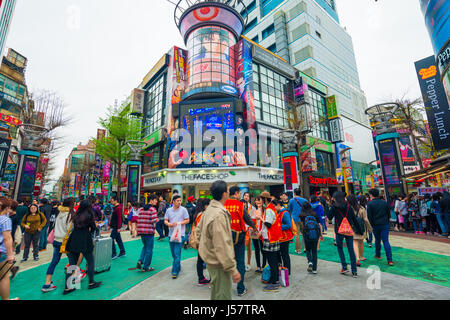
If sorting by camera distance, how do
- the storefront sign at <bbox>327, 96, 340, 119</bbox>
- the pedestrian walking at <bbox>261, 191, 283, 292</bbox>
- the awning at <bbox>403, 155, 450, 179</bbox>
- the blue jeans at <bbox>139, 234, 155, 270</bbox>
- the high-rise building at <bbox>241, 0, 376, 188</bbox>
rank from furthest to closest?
the high-rise building at <bbox>241, 0, 376, 188</bbox> < the storefront sign at <bbox>327, 96, 340, 119</bbox> < the awning at <bbox>403, 155, 450, 179</bbox> < the blue jeans at <bbox>139, 234, 155, 270</bbox> < the pedestrian walking at <bbox>261, 191, 283, 292</bbox>

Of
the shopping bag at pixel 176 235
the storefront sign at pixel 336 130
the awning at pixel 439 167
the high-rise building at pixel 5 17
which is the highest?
the storefront sign at pixel 336 130

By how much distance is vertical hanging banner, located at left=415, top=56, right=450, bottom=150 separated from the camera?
46.9 ft

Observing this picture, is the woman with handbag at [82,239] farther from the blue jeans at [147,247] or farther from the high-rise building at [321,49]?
the high-rise building at [321,49]

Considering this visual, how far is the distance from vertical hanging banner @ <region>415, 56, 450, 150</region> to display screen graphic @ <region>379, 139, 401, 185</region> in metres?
4.54

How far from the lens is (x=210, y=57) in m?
24.6

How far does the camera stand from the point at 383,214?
19.1 feet

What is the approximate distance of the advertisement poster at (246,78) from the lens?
2334cm

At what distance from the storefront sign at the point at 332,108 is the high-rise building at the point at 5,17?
3576cm

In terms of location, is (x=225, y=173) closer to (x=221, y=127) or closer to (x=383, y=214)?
(x=221, y=127)

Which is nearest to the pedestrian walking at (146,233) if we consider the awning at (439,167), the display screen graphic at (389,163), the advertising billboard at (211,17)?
the awning at (439,167)

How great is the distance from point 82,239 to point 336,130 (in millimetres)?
35122

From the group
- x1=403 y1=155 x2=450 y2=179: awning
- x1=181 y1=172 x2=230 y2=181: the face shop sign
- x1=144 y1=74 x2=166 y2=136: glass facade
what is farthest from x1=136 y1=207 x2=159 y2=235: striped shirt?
x1=144 y1=74 x2=166 y2=136: glass facade

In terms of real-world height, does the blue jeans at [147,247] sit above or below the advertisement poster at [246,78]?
below

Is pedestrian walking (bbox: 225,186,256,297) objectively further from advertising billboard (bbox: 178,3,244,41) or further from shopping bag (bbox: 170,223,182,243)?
advertising billboard (bbox: 178,3,244,41)
